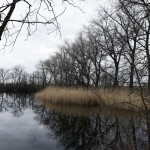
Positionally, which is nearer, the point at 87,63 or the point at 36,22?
the point at 36,22

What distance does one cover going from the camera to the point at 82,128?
11875 millimetres

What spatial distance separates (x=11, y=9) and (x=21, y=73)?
87.7 m

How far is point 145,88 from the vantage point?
9.52 feet

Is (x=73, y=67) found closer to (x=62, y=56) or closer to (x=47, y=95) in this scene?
(x=62, y=56)

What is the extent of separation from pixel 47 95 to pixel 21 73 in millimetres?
64768

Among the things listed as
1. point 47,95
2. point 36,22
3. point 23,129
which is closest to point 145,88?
point 36,22

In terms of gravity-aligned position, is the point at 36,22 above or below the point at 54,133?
above

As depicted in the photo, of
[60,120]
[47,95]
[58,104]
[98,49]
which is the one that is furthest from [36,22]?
[98,49]

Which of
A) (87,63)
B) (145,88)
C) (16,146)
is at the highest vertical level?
(87,63)

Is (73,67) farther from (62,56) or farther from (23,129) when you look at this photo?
(23,129)

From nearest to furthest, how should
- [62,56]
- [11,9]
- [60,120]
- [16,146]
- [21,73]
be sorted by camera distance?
1. [11,9]
2. [16,146]
3. [60,120]
4. [62,56]
5. [21,73]

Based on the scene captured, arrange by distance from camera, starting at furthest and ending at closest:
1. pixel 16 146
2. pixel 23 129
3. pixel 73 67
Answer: pixel 73 67, pixel 23 129, pixel 16 146

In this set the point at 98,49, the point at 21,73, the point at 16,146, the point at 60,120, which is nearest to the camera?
the point at 16,146

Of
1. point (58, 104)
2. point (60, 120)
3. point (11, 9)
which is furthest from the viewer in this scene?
point (58, 104)
